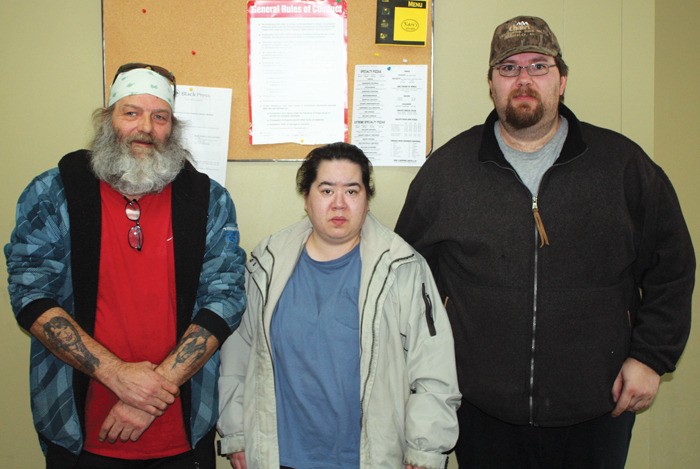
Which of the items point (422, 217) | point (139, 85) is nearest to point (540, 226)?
point (422, 217)

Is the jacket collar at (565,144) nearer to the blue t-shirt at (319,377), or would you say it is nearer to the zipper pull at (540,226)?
the zipper pull at (540,226)

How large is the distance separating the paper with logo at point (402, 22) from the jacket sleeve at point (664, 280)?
3.57 ft

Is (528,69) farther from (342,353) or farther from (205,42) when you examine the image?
(205,42)

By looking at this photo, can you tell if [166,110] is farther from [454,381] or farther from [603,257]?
[603,257]

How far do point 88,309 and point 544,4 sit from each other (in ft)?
7.15

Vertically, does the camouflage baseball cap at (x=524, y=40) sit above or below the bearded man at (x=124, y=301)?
above

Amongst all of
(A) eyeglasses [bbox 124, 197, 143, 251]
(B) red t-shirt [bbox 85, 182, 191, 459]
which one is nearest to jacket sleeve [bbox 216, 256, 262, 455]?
(B) red t-shirt [bbox 85, 182, 191, 459]

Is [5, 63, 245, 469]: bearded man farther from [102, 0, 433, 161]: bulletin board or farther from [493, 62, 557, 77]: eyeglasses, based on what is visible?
[493, 62, 557, 77]: eyeglasses

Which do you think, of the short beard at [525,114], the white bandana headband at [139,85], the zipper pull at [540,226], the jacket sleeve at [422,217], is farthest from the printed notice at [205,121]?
the zipper pull at [540,226]

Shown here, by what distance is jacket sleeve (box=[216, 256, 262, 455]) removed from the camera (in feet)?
6.25

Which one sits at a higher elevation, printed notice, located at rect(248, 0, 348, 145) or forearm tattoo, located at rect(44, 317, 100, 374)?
printed notice, located at rect(248, 0, 348, 145)

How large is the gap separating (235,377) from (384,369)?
533mm

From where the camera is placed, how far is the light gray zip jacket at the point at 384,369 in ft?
5.82

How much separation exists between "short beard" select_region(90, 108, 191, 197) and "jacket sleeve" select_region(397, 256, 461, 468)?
33.9 inches
